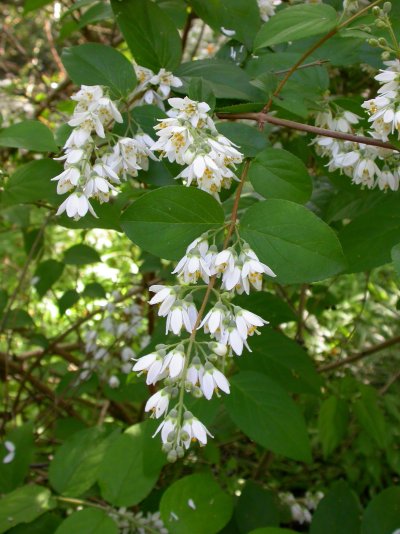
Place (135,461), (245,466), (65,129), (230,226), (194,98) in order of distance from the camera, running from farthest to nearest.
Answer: (245,466) < (135,461) < (65,129) < (194,98) < (230,226)

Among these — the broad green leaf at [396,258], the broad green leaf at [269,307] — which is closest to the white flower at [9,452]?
the broad green leaf at [269,307]

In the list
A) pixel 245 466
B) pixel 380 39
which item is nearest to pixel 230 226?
pixel 380 39

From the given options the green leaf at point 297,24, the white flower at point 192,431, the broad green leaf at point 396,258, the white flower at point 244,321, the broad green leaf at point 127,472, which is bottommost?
the broad green leaf at point 127,472

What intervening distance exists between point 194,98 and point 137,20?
0.39 meters

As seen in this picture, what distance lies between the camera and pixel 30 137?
1.26m

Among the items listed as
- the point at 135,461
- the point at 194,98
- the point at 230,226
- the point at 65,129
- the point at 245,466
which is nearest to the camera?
the point at 230,226

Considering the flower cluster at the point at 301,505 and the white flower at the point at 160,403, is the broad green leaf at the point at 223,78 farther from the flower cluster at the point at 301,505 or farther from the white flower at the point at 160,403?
the flower cluster at the point at 301,505

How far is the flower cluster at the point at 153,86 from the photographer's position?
4.51 ft

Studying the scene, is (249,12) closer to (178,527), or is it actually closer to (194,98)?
(194,98)

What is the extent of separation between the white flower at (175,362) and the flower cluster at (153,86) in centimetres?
68

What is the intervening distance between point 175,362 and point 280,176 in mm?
448

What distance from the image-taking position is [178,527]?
1364 millimetres

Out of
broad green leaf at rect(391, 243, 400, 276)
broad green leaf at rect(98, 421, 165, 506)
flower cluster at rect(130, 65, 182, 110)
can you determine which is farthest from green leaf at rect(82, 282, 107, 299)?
broad green leaf at rect(391, 243, 400, 276)

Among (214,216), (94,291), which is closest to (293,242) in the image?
(214,216)
